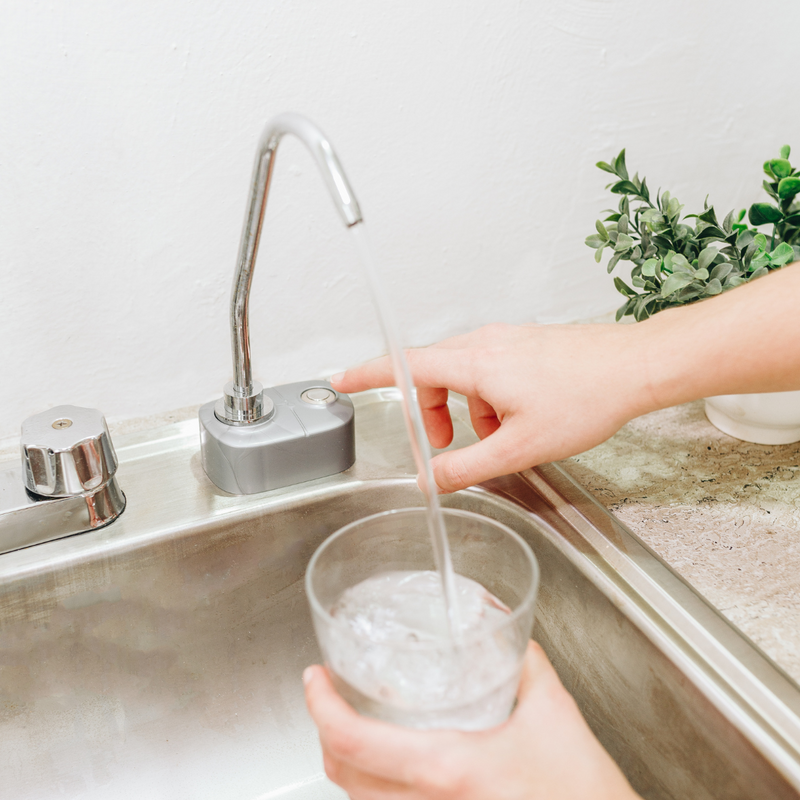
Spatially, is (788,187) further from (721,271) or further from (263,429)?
(263,429)

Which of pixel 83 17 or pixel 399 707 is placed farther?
pixel 83 17

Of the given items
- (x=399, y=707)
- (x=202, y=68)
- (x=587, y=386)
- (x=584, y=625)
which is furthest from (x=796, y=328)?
(x=202, y=68)

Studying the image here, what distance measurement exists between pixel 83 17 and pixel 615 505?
59 centimetres

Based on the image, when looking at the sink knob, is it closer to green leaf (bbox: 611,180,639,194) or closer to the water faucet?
the water faucet

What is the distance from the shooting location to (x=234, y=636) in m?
0.62

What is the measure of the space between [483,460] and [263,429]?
0.64 feet

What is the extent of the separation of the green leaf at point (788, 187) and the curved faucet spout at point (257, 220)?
0.45 meters

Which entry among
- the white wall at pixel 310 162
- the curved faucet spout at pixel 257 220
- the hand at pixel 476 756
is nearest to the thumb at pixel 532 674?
the hand at pixel 476 756

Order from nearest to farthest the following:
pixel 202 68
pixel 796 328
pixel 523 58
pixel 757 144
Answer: pixel 796 328 → pixel 202 68 → pixel 523 58 → pixel 757 144

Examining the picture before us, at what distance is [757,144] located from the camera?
0.92 metres

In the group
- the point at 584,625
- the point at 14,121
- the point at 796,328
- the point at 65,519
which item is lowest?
the point at 584,625

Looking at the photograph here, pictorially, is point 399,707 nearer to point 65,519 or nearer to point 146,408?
point 65,519

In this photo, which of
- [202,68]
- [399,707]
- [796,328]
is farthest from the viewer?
[202,68]

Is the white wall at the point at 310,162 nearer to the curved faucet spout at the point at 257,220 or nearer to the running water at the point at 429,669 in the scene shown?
the curved faucet spout at the point at 257,220
